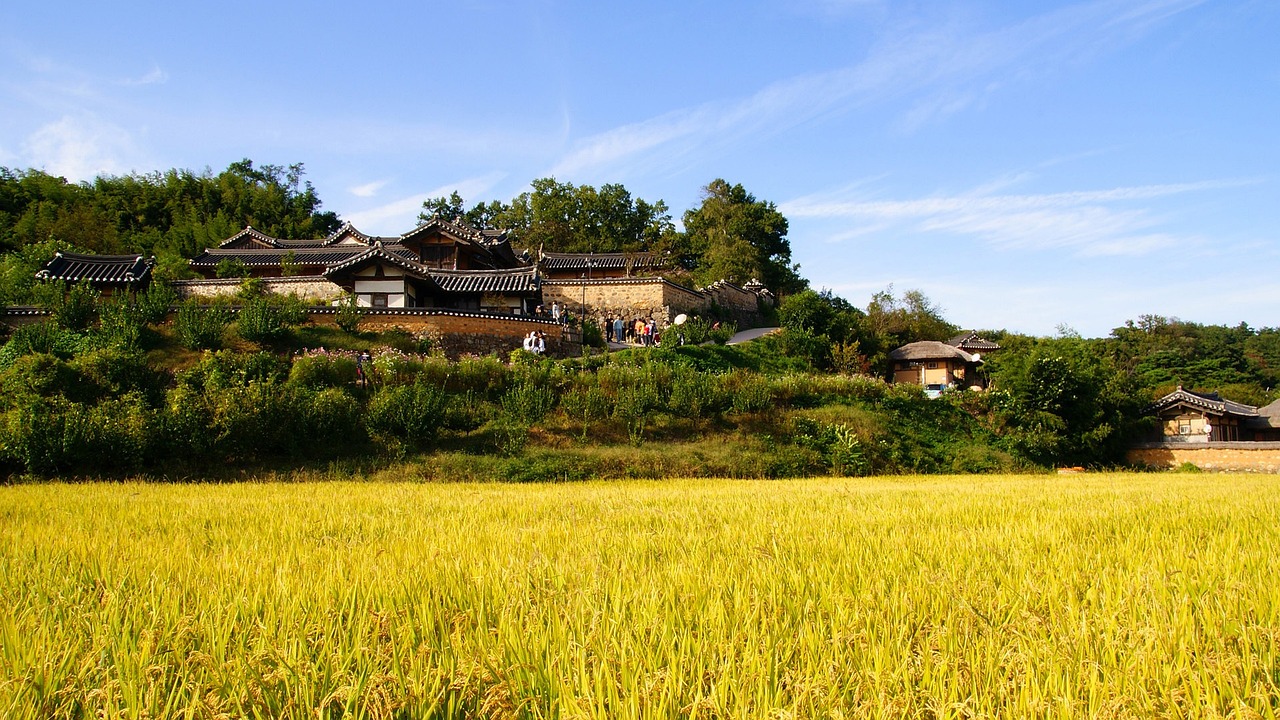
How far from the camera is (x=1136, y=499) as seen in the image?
24.9ft

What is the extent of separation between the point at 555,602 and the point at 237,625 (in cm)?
112

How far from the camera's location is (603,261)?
42500mm

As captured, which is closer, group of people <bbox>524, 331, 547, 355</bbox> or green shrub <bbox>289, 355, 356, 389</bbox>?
green shrub <bbox>289, 355, 356, 389</bbox>

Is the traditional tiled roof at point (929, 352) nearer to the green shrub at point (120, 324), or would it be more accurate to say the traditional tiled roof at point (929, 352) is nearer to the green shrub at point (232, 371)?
the green shrub at point (232, 371)

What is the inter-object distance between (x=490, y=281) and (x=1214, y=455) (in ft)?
87.3

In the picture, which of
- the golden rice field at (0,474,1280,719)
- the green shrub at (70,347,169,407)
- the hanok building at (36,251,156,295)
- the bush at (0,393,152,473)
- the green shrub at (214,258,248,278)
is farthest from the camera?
the green shrub at (214,258,248,278)

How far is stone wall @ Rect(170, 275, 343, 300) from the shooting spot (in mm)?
28422

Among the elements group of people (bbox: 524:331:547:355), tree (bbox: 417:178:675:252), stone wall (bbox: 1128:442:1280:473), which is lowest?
stone wall (bbox: 1128:442:1280:473)

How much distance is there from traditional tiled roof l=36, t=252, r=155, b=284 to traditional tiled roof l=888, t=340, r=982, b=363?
115 ft

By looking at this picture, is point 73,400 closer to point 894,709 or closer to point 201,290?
point 201,290

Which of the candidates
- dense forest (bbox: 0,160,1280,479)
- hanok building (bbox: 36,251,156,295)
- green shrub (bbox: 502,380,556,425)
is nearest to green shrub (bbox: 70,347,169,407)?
dense forest (bbox: 0,160,1280,479)

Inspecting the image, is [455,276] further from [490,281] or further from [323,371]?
[323,371]

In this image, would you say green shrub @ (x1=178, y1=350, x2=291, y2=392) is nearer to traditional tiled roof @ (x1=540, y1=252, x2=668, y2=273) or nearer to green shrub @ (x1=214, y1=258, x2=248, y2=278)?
green shrub @ (x1=214, y1=258, x2=248, y2=278)

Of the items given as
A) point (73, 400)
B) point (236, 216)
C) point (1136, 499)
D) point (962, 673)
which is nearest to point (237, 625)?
point (962, 673)
